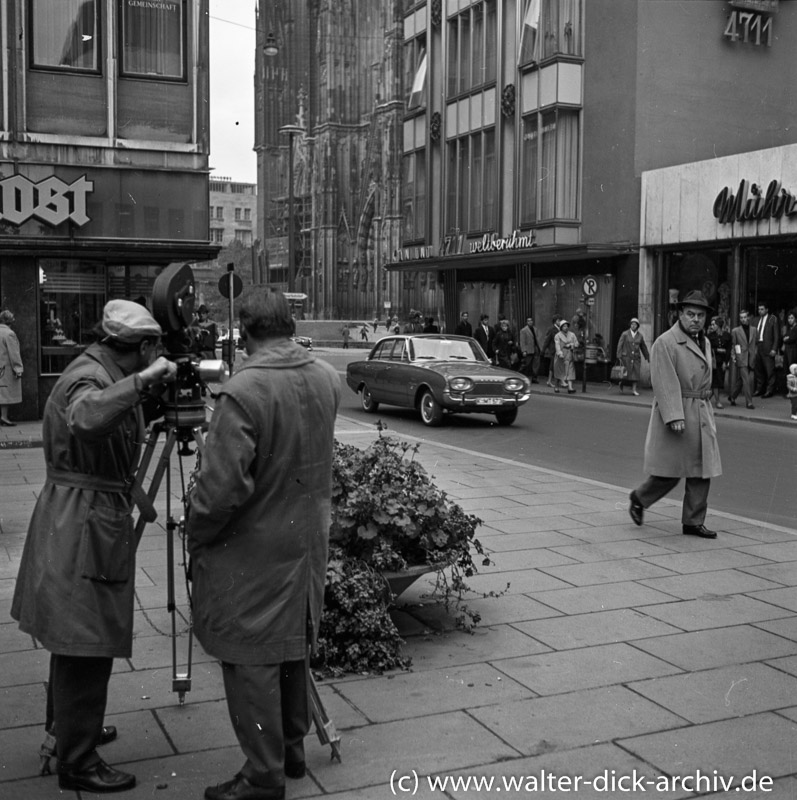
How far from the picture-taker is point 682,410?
8.02 metres

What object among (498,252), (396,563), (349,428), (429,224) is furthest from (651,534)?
(429,224)

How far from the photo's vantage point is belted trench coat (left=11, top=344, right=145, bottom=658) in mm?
3652

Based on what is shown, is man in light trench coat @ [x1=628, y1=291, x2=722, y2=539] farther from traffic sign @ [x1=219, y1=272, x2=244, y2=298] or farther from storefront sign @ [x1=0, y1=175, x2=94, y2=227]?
traffic sign @ [x1=219, y1=272, x2=244, y2=298]

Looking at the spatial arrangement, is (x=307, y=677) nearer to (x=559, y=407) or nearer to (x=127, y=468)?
(x=127, y=468)

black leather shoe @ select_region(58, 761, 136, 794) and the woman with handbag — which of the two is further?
the woman with handbag

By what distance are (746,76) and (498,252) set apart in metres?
8.50

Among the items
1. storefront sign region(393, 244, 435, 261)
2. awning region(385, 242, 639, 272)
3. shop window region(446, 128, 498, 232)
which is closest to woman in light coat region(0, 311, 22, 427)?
awning region(385, 242, 639, 272)

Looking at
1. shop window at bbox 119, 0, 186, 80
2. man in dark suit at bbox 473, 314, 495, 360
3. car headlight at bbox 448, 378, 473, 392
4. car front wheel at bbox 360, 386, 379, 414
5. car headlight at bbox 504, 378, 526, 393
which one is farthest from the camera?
man in dark suit at bbox 473, 314, 495, 360

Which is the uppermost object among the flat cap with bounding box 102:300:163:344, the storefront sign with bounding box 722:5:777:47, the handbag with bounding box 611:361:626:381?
the storefront sign with bounding box 722:5:777:47

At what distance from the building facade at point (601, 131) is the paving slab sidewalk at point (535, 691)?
63.4 feet

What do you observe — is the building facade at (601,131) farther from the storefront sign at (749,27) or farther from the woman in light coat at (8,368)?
the woman in light coat at (8,368)

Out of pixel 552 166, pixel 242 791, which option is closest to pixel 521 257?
pixel 552 166

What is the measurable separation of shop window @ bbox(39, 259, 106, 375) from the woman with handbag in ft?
39.7

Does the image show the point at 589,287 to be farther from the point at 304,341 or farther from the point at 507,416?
the point at 304,341
